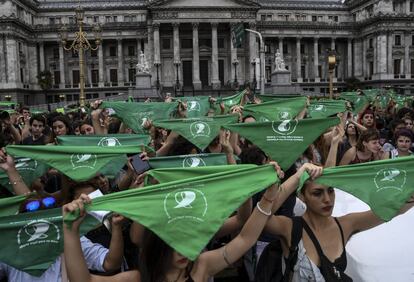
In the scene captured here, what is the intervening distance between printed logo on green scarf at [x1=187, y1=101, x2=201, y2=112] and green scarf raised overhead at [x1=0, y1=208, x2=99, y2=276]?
10171 millimetres

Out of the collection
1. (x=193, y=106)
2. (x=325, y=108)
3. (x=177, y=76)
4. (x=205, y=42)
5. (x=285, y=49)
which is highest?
(x=205, y=42)

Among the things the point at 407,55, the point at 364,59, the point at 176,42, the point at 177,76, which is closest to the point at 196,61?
the point at 176,42

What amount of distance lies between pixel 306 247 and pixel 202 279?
0.96m

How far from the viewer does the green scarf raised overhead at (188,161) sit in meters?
7.08

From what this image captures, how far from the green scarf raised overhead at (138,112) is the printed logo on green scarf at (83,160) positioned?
4.93m

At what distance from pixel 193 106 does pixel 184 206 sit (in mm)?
10753

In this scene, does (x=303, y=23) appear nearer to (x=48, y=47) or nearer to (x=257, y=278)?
(x=48, y=47)

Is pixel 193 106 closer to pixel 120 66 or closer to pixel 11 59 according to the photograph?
pixel 11 59

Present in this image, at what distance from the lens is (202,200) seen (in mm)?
3916

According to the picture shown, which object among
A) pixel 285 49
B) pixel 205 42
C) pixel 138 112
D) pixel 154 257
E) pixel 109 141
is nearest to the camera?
pixel 154 257

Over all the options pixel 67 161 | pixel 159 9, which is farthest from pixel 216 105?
pixel 159 9

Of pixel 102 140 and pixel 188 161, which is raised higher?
pixel 102 140

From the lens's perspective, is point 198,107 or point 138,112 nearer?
point 138,112

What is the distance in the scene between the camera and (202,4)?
2874 inches
